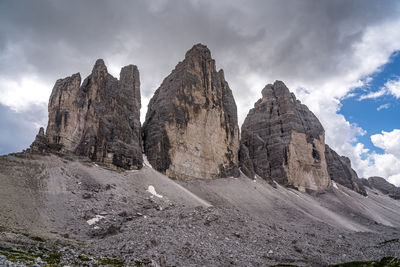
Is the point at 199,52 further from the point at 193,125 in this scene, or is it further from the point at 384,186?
the point at 384,186

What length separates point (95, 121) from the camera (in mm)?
54188

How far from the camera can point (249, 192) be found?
212 ft

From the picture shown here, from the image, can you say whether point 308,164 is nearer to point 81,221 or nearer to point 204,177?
point 204,177

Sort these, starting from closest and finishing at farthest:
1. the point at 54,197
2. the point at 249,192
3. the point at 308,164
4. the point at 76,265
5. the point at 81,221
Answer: the point at 76,265
the point at 81,221
the point at 54,197
the point at 249,192
the point at 308,164

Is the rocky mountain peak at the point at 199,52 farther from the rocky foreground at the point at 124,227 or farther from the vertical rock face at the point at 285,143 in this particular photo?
the rocky foreground at the point at 124,227

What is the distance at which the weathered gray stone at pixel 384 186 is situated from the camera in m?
142

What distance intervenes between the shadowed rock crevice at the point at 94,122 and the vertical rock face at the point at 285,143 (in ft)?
120

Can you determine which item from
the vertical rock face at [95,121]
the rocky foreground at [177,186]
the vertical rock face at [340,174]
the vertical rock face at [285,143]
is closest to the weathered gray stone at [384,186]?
the vertical rock face at [340,174]

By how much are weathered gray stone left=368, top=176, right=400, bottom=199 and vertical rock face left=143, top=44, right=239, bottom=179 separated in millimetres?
105130

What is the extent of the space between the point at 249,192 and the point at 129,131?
29.4 metres

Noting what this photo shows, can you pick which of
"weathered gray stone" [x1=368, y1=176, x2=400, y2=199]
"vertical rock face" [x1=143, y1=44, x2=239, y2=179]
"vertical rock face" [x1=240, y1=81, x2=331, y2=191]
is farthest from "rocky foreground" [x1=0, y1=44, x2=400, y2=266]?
"weathered gray stone" [x1=368, y1=176, x2=400, y2=199]

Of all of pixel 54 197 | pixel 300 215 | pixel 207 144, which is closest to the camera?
pixel 54 197

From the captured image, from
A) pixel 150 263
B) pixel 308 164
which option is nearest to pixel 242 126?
pixel 308 164

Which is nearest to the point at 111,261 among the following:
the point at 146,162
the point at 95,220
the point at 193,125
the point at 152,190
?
the point at 95,220
